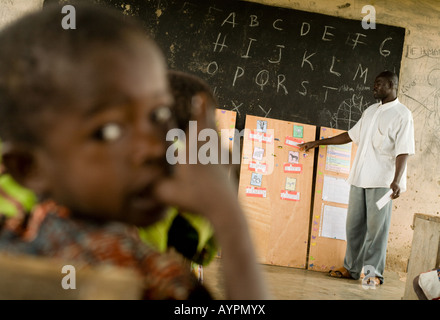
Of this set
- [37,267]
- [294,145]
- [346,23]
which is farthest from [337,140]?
[37,267]

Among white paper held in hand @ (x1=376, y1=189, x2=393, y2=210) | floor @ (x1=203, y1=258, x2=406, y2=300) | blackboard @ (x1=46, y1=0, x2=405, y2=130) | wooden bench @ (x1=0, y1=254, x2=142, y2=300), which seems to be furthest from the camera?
blackboard @ (x1=46, y1=0, x2=405, y2=130)

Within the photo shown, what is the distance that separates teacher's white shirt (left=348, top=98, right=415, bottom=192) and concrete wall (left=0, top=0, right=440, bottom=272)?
42.0 inches

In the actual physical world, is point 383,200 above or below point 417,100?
below

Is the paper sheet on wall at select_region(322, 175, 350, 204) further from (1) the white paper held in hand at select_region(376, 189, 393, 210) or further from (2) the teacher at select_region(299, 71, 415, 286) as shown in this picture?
(1) the white paper held in hand at select_region(376, 189, 393, 210)

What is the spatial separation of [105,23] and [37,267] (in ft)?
0.60

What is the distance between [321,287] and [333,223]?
963mm

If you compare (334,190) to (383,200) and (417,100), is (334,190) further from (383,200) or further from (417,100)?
(417,100)

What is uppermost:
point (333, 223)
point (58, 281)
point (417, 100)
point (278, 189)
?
point (417, 100)

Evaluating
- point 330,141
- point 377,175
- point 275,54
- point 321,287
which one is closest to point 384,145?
point 377,175

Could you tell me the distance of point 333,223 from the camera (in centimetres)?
447

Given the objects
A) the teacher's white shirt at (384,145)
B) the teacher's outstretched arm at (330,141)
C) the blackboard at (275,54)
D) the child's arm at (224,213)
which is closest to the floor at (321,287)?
the teacher's white shirt at (384,145)

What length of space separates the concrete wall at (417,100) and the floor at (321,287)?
2.24 ft

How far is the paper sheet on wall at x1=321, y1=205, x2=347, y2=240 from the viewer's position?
4457 millimetres

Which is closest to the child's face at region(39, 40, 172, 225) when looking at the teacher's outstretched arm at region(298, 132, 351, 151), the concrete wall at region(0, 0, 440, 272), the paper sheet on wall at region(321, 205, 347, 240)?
the teacher's outstretched arm at region(298, 132, 351, 151)
